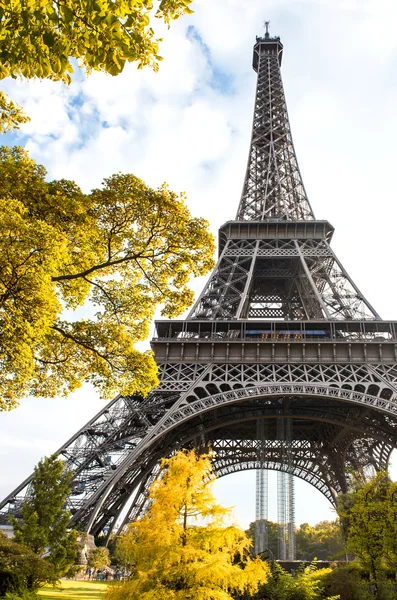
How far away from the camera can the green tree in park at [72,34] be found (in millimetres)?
4938

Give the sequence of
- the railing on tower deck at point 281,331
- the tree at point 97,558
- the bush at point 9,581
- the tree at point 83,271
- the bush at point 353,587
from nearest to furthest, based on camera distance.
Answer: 1. the tree at point 83,271
2. the bush at point 9,581
3. the bush at point 353,587
4. the tree at point 97,558
5. the railing on tower deck at point 281,331

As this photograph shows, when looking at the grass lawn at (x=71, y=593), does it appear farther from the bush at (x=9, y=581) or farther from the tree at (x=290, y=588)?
the tree at (x=290, y=588)

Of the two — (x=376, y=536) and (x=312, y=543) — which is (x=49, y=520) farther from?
(x=312, y=543)

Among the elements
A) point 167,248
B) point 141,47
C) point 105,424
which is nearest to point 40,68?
point 141,47

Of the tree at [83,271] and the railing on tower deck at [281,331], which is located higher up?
the railing on tower deck at [281,331]

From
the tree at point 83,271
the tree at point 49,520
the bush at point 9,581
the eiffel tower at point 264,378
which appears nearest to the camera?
the tree at point 83,271

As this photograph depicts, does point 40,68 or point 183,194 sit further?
point 183,194

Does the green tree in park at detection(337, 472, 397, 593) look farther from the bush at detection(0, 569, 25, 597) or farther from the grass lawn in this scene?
the bush at detection(0, 569, 25, 597)

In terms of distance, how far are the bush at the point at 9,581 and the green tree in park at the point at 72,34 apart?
1516cm

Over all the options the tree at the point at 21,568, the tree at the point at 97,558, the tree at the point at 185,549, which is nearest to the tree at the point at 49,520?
the tree at the point at 97,558

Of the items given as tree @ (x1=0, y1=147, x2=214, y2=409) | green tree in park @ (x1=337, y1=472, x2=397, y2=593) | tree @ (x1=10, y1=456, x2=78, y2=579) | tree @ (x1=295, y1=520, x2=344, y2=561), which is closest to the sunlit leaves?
tree @ (x1=0, y1=147, x2=214, y2=409)

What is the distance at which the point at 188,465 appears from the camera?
39.9 ft

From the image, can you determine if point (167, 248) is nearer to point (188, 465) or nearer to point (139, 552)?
point (188, 465)

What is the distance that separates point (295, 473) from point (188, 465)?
36.6 m
